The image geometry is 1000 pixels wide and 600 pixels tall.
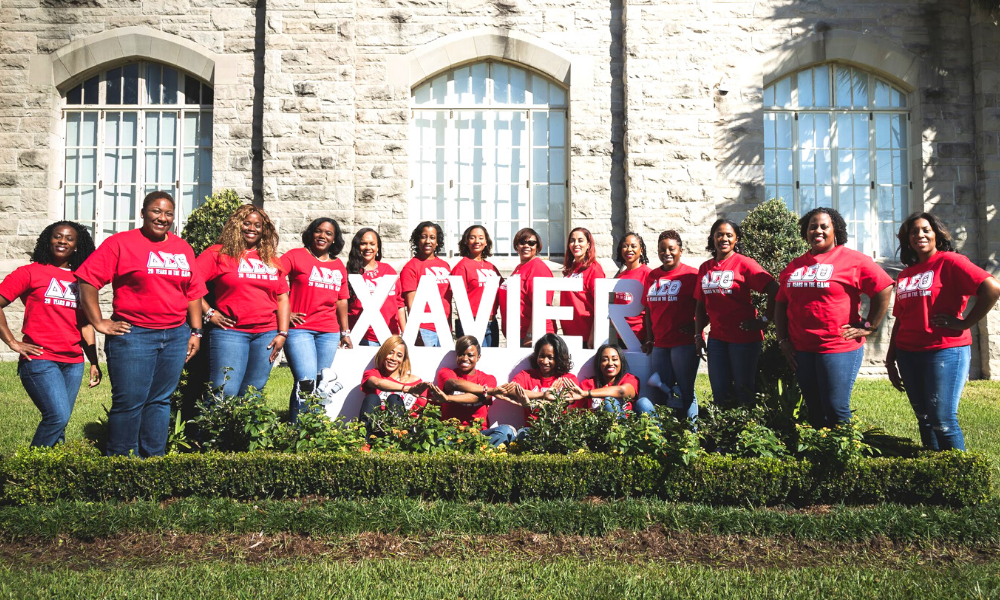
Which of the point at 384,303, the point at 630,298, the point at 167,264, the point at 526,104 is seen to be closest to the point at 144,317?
the point at 167,264

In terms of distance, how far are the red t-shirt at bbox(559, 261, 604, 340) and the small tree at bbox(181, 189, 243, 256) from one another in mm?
5773

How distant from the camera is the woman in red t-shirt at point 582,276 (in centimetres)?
705

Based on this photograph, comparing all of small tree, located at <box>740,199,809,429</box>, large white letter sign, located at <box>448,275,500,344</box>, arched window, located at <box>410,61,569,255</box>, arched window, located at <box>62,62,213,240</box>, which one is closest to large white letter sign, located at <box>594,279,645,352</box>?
large white letter sign, located at <box>448,275,500,344</box>

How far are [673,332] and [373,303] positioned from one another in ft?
8.94

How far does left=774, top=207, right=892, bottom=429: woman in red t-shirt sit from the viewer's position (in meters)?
5.43

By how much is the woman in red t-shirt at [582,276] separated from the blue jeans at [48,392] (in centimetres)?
423

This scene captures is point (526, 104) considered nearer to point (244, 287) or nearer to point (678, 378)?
point (678, 378)

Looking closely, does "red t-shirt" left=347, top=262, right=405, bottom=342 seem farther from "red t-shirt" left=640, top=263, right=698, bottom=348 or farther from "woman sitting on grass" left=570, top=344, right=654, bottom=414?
"red t-shirt" left=640, top=263, right=698, bottom=348

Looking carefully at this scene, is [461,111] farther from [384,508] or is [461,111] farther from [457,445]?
[384,508]

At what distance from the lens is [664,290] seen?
6582 millimetres

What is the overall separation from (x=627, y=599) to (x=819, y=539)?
165cm

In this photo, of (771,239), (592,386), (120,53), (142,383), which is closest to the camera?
(142,383)

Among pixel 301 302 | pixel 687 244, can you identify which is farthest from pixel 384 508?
pixel 687 244

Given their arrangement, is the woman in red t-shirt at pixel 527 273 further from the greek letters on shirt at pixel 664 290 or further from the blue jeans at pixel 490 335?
the greek letters on shirt at pixel 664 290
